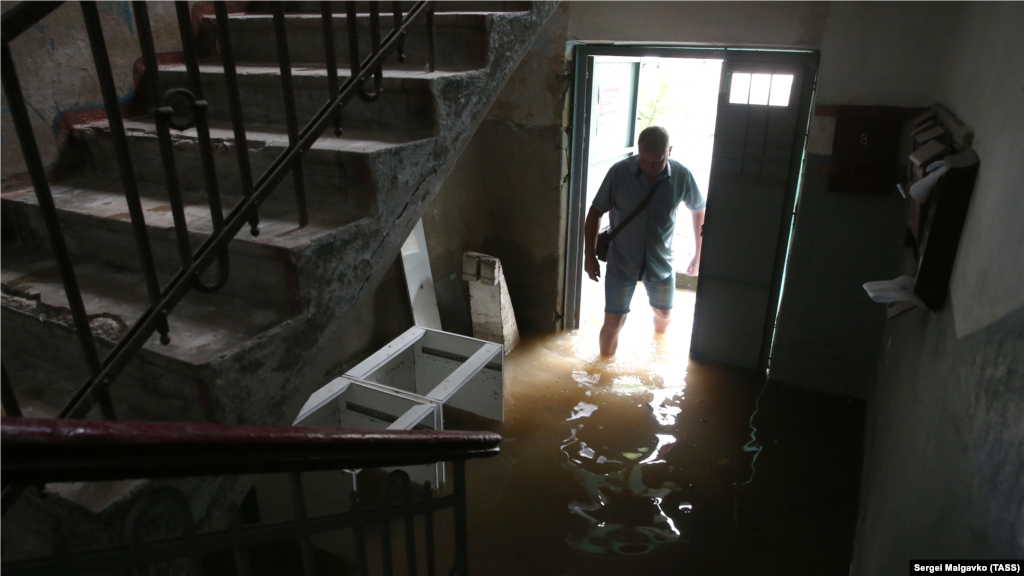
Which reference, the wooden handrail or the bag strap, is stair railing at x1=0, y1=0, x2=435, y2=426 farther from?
the bag strap

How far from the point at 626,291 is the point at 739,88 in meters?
1.54

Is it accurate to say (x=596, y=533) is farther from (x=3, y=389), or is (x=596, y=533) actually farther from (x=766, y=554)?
(x=3, y=389)

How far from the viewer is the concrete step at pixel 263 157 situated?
63.5 inches

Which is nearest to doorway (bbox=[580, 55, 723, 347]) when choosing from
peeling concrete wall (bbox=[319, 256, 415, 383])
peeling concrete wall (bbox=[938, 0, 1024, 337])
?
peeling concrete wall (bbox=[319, 256, 415, 383])

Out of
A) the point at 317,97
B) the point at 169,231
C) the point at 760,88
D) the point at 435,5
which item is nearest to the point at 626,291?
Result: the point at 760,88

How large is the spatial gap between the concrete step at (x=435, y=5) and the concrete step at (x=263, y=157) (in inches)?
30.6

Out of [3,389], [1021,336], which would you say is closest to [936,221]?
[1021,336]

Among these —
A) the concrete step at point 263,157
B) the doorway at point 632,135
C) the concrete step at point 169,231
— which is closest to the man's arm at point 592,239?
the doorway at point 632,135

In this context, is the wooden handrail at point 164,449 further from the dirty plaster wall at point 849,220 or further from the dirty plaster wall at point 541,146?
the dirty plaster wall at point 849,220

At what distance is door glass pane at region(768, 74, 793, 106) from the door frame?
0.08 m

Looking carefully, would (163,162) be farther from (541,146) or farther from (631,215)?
(541,146)

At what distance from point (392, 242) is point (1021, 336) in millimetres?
1422

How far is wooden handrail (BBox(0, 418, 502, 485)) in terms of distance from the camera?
62 centimetres

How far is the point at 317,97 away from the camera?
6.28ft
